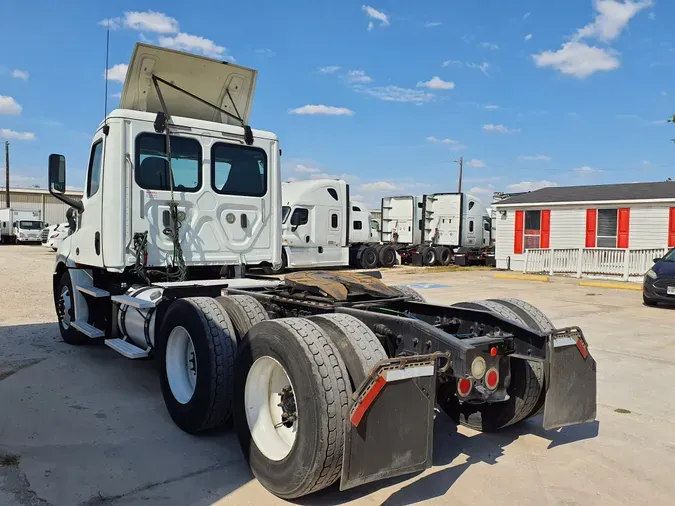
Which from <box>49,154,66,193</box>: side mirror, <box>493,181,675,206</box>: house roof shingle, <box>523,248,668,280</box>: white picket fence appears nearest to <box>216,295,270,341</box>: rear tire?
<box>49,154,66,193</box>: side mirror

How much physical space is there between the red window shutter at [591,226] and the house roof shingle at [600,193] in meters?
0.52

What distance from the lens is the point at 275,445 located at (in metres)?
3.65

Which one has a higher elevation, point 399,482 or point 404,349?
point 404,349

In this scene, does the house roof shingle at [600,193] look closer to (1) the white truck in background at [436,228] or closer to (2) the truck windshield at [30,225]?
(1) the white truck in background at [436,228]

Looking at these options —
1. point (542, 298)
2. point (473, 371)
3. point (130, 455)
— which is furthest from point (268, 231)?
point (542, 298)

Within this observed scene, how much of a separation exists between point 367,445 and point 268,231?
4314 millimetres

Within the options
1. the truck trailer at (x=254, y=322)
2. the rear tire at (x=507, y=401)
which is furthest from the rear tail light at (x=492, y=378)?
the rear tire at (x=507, y=401)

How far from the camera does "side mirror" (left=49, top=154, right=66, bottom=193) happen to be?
6.61 meters

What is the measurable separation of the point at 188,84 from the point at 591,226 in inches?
766

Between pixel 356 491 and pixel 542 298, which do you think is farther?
pixel 542 298

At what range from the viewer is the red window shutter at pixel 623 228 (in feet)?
69.5

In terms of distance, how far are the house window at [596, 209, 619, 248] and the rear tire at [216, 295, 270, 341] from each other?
20264 millimetres

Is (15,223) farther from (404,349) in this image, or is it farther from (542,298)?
(404,349)

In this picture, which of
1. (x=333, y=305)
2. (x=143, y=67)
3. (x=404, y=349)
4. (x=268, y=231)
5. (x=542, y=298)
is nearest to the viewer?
(x=404, y=349)
